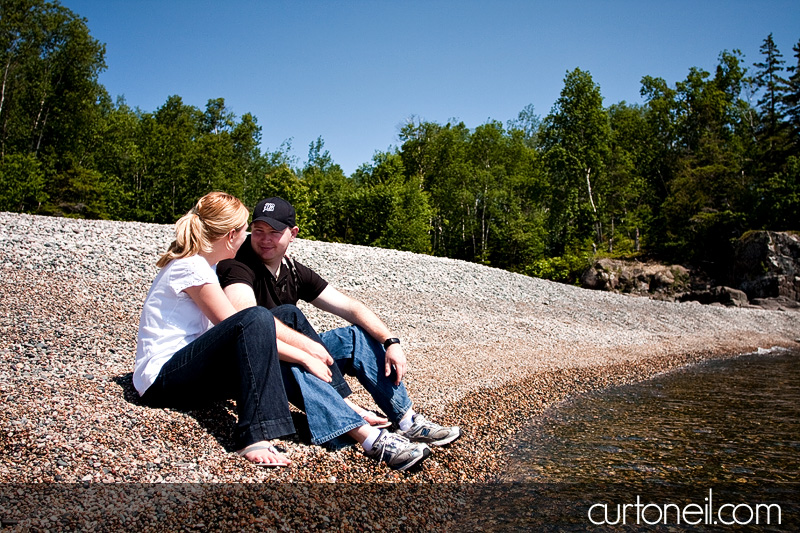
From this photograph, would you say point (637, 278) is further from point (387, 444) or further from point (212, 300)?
point (212, 300)

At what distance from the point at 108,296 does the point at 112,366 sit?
4278 millimetres

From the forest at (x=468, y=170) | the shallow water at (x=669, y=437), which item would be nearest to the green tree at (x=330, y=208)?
the forest at (x=468, y=170)

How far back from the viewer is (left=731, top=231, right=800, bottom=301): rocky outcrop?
23.4 m

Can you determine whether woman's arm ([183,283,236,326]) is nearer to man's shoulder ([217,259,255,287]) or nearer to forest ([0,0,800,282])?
man's shoulder ([217,259,255,287])

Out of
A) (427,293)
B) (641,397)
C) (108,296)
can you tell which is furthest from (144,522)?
(427,293)

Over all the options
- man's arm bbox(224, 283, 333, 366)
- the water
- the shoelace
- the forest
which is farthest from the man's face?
the forest

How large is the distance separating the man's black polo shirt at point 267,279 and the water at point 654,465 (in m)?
2.01

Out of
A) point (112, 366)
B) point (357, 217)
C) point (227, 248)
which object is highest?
point (357, 217)

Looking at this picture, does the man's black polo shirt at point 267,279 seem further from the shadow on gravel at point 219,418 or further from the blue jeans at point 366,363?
the shadow on gravel at point 219,418

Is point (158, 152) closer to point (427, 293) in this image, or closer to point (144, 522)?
point (427, 293)

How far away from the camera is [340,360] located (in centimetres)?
399

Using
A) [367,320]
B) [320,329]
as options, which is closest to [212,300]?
[367,320]

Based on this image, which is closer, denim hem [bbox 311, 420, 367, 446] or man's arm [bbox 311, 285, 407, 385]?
denim hem [bbox 311, 420, 367, 446]

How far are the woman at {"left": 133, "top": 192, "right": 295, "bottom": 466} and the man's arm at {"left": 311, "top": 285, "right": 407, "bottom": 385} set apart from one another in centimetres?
84
